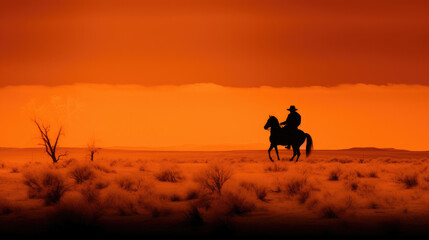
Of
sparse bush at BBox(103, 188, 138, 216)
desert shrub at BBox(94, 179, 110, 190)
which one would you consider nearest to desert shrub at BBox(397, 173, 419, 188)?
desert shrub at BBox(94, 179, 110, 190)

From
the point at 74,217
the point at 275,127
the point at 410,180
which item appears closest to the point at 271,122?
the point at 275,127

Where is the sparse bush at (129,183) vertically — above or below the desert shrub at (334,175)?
below

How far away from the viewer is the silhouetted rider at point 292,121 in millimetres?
36125

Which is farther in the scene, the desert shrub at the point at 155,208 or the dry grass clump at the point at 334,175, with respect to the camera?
the dry grass clump at the point at 334,175

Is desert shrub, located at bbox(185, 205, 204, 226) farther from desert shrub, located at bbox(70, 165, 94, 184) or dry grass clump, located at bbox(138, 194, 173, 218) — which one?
desert shrub, located at bbox(70, 165, 94, 184)

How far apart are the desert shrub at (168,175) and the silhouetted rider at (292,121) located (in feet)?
26.3

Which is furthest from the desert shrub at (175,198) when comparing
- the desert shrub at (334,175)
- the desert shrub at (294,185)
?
the desert shrub at (334,175)

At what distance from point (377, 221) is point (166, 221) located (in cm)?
493

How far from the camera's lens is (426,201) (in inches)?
814

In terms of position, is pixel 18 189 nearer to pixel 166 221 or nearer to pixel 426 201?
pixel 166 221

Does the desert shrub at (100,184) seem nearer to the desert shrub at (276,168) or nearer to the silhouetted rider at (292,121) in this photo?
the desert shrub at (276,168)

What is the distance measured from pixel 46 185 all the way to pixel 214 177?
572 centimetres

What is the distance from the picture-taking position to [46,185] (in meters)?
22.6

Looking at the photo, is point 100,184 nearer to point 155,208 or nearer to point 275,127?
point 155,208
